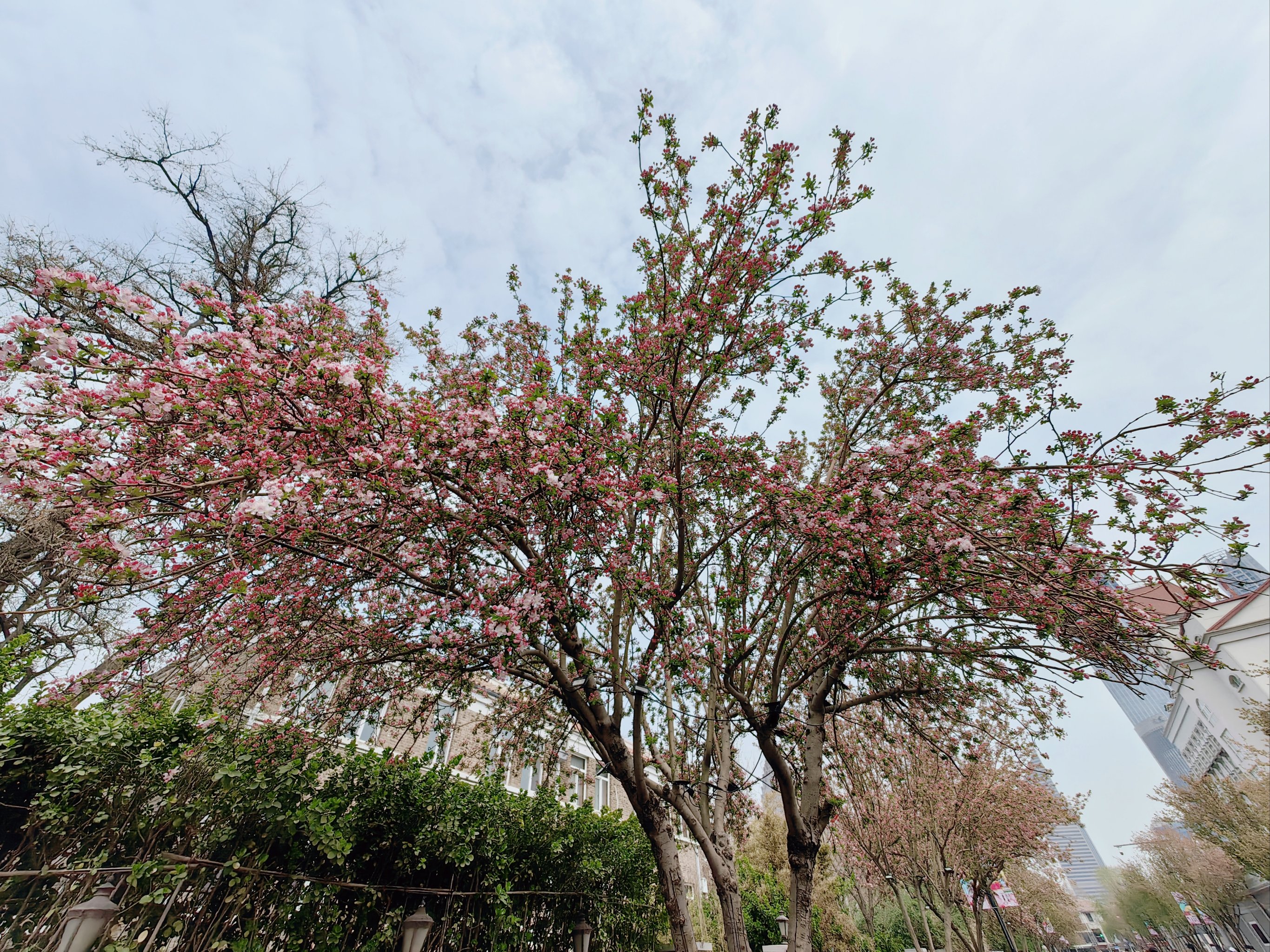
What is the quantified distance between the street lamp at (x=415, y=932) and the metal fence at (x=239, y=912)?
21.6 inches

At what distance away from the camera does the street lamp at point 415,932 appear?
4508 mm

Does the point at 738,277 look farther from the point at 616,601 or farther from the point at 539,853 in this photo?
the point at 539,853

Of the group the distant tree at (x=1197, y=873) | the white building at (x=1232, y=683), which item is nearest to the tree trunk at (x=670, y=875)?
the white building at (x=1232, y=683)

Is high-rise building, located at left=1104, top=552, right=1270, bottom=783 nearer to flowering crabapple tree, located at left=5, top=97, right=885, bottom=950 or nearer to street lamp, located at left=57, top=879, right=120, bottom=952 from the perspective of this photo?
flowering crabapple tree, located at left=5, top=97, right=885, bottom=950

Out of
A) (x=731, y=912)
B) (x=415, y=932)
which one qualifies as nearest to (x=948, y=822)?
(x=731, y=912)

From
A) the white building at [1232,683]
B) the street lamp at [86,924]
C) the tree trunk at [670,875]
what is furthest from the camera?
the white building at [1232,683]

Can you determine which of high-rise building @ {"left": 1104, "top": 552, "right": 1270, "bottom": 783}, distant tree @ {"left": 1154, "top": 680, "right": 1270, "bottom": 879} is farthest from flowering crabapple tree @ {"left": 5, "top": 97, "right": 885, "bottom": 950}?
distant tree @ {"left": 1154, "top": 680, "right": 1270, "bottom": 879}

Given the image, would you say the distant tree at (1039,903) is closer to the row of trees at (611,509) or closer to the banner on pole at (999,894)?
the banner on pole at (999,894)

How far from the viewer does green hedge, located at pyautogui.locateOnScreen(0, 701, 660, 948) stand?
405cm

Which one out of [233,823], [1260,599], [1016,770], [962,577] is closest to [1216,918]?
[1260,599]

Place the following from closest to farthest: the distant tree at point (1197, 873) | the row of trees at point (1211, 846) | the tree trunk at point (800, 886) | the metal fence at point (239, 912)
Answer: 1. the metal fence at point (239, 912)
2. the tree trunk at point (800, 886)
3. the row of trees at point (1211, 846)
4. the distant tree at point (1197, 873)

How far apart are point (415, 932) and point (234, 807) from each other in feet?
6.18

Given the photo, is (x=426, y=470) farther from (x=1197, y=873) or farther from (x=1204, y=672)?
(x=1204, y=672)

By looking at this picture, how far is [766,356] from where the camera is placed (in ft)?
21.5
